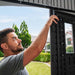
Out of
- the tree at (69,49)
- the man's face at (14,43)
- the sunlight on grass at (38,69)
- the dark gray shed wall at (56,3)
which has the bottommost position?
the sunlight on grass at (38,69)

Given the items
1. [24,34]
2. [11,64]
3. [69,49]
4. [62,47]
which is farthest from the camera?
[69,49]

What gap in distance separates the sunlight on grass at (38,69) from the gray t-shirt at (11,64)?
1.23 ft

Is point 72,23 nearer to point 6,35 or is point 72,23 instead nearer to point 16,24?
point 16,24

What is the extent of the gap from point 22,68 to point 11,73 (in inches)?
7.9

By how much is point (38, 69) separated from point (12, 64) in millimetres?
784

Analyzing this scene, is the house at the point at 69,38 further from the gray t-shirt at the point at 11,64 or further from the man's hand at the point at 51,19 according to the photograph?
the gray t-shirt at the point at 11,64

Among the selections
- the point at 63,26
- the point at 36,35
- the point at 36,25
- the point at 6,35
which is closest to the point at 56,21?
the point at 63,26

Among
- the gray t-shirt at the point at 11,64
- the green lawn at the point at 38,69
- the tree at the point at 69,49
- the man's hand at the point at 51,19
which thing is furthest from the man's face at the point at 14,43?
the tree at the point at 69,49

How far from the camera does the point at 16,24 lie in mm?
2492

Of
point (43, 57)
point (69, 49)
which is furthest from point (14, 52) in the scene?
point (69, 49)

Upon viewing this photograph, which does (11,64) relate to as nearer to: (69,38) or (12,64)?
(12,64)

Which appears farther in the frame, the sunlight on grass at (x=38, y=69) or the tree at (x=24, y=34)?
the sunlight on grass at (x=38, y=69)

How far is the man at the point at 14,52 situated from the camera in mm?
2143

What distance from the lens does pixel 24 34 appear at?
254 cm
